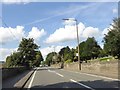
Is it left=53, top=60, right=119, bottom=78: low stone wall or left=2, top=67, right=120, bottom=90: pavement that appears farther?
left=53, top=60, right=119, bottom=78: low stone wall

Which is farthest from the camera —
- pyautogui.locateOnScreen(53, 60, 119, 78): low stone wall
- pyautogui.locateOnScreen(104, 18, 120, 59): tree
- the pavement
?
pyautogui.locateOnScreen(104, 18, 120, 59): tree

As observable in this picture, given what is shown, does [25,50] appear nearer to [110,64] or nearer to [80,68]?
[80,68]

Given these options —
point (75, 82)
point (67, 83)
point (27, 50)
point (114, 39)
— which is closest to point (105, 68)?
point (114, 39)

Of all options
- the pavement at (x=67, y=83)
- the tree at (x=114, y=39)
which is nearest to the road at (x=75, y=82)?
the pavement at (x=67, y=83)

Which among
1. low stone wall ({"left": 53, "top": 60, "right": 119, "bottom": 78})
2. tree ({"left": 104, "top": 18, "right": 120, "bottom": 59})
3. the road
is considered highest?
tree ({"left": 104, "top": 18, "right": 120, "bottom": 59})

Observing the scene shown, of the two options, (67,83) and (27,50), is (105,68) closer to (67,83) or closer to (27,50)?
(67,83)

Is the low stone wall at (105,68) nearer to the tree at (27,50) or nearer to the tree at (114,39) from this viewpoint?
the tree at (114,39)

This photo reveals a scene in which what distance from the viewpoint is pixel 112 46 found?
1991 inches

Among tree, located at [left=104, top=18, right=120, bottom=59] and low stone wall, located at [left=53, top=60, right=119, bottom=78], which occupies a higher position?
tree, located at [left=104, top=18, right=120, bottom=59]

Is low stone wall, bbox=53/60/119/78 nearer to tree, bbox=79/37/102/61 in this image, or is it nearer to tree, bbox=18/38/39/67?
tree, bbox=18/38/39/67

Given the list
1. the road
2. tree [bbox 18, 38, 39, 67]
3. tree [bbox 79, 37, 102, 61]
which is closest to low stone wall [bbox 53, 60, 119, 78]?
the road

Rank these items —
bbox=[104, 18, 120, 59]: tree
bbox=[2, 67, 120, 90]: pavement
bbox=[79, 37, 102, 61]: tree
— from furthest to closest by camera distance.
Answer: bbox=[79, 37, 102, 61]: tree, bbox=[104, 18, 120, 59]: tree, bbox=[2, 67, 120, 90]: pavement

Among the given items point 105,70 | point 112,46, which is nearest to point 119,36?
point 112,46

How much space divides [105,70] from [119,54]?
13.0 meters
